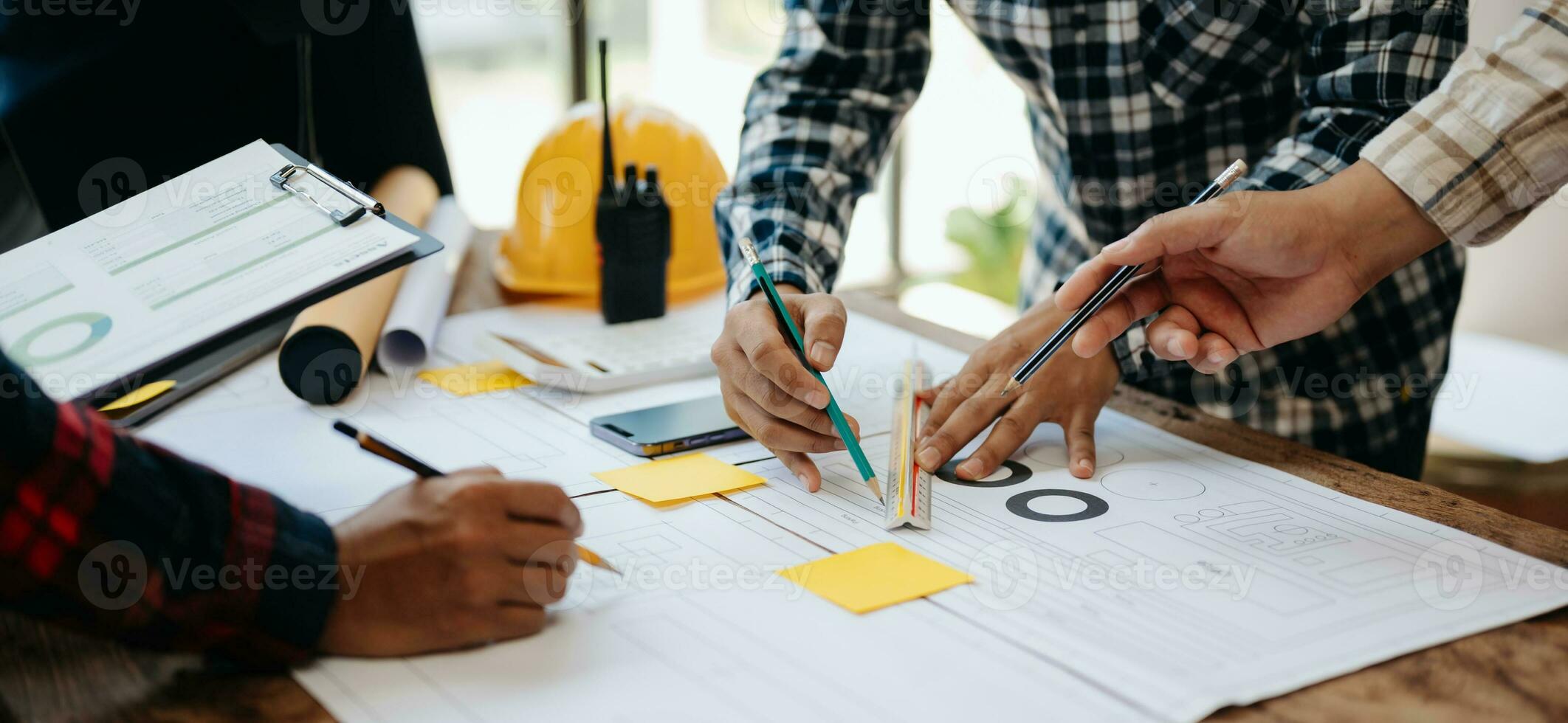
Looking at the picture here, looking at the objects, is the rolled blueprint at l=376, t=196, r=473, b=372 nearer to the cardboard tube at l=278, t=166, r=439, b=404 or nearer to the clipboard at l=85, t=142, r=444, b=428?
the cardboard tube at l=278, t=166, r=439, b=404

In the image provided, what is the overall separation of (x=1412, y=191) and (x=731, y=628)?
26.1 inches

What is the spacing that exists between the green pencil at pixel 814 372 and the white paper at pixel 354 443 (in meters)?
0.18

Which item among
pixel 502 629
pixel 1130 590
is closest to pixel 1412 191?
pixel 1130 590

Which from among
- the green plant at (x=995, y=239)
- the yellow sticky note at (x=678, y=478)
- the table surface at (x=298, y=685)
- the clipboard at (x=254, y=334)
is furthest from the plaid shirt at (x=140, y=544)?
the green plant at (x=995, y=239)

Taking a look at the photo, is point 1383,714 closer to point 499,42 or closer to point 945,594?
point 945,594

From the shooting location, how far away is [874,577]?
2.51ft

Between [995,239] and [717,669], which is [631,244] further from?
[995,239]

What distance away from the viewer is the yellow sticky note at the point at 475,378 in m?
1.22

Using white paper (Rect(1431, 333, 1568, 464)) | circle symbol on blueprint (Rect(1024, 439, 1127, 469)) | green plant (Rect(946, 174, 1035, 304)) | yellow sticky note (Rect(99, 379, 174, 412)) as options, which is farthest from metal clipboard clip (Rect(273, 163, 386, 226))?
green plant (Rect(946, 174, 1035, 304))

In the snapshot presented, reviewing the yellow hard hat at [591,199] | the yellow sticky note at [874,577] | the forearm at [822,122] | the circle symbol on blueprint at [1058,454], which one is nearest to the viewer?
the yellow sticky note at [874,577]

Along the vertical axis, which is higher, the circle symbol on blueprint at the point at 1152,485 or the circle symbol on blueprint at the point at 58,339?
the circle symbol on blueprint at the point at 58,339

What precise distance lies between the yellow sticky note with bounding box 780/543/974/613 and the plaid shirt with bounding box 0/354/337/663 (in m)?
0.31

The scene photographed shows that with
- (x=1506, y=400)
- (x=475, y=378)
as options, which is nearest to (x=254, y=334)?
(x=475, y=378)

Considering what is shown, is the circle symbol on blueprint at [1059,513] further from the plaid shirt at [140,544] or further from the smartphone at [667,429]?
the plaid shirt at [140,544]
